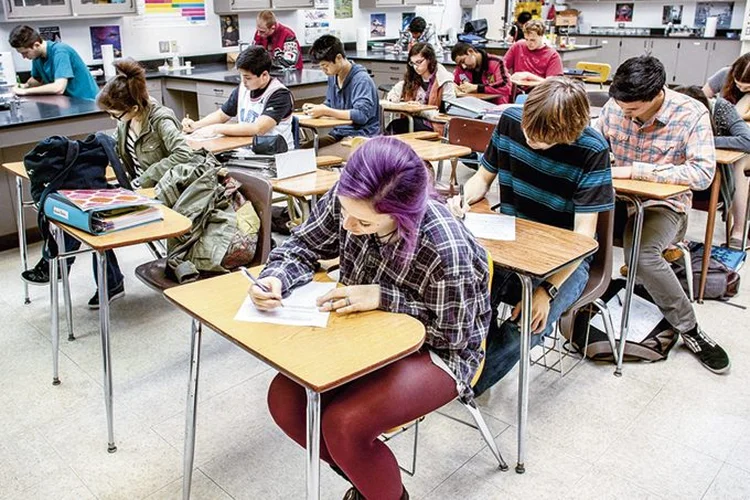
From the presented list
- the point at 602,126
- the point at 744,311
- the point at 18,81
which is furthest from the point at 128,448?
the point at 18,81

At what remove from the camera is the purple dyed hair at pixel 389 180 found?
1.39 m

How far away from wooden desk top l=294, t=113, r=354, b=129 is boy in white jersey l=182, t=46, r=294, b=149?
29 centimetres

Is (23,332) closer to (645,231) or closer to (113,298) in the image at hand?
(113,298)

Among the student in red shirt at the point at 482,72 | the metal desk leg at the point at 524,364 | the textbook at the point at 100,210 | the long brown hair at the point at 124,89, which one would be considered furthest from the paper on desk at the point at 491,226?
the student in red shirt at the point at 482,72

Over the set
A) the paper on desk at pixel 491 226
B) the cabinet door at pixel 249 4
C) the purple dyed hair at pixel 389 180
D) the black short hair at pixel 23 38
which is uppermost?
the cabinet door at pixel 249 4

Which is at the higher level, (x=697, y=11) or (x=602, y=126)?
(x=697, y=11)

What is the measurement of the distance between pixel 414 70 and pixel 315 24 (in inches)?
119

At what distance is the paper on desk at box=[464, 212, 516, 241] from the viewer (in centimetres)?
197

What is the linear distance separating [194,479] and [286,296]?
770 millimetres

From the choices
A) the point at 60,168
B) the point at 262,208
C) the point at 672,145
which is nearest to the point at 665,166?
the point at 672,145

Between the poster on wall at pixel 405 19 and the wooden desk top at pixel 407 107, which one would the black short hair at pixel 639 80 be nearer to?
the wooden desk top at pixel 407 107

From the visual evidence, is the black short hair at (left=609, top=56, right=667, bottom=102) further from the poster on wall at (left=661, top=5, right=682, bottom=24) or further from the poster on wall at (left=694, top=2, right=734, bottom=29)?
the poster on wall at (left=661, top=5, right=682, bottom=24)

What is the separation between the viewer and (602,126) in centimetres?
284

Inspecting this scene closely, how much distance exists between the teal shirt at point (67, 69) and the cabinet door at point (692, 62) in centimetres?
805
